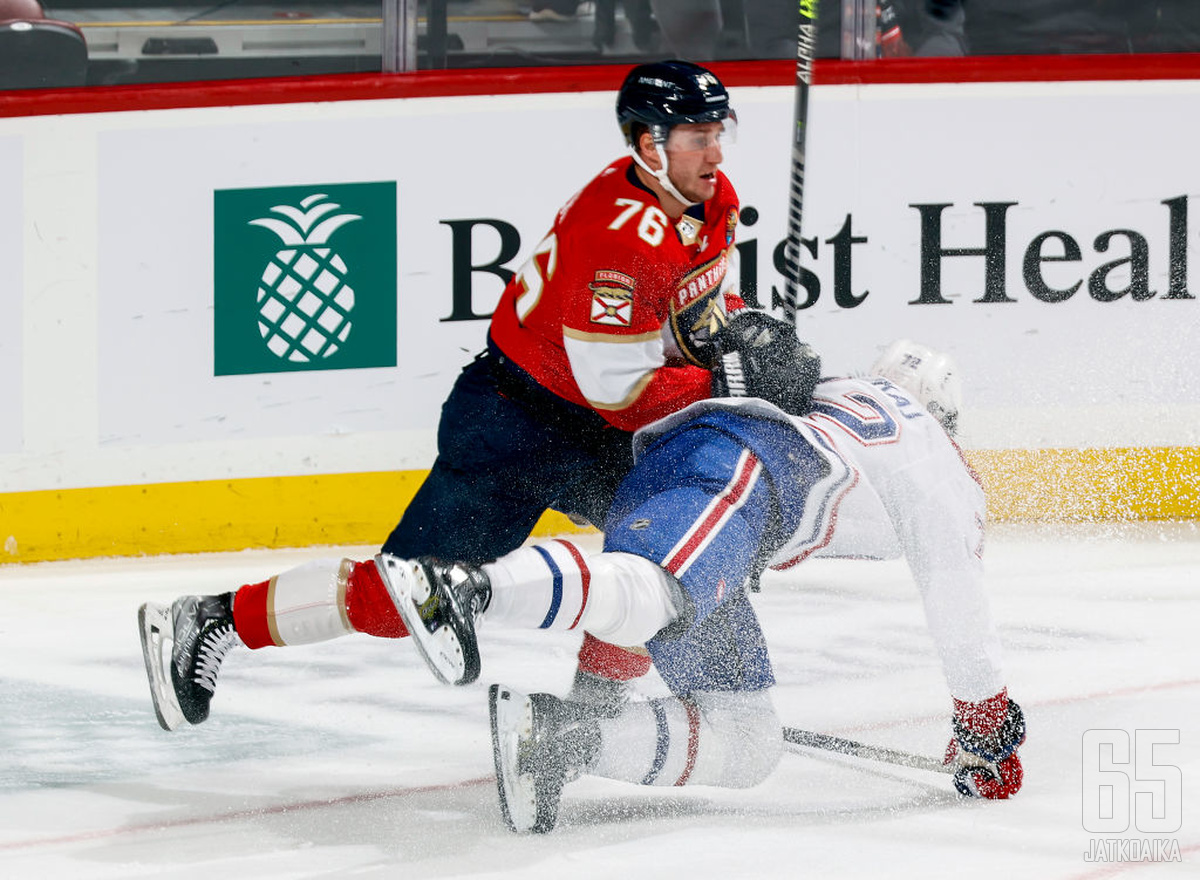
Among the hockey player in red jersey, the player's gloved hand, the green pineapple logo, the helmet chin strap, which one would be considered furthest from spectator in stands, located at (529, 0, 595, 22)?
the player's gloved hand

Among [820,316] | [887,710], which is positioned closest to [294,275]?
[820,316]

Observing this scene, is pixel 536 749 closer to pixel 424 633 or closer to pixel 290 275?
pixel 424 633

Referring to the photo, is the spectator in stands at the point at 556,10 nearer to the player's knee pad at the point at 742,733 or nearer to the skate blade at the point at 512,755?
the player's knee pad at the point at 742,733

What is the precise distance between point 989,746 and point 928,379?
0.53m

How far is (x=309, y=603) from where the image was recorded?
2.46 m

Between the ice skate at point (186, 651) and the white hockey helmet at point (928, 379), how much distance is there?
1.03 metres

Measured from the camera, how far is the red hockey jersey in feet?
8.57

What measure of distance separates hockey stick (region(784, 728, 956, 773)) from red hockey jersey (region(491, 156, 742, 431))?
54 centimetres

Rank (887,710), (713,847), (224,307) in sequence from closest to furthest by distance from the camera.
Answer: (713,847) < (887,710) < (224,307)

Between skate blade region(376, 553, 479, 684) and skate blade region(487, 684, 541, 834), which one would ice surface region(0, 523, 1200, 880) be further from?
skate blade region(376, 553, 479, 684)

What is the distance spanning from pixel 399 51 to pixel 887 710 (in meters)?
2.32

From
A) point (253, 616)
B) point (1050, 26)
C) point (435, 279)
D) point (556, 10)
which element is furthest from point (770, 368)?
point (1050, 26)

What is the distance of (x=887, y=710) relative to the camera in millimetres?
3049

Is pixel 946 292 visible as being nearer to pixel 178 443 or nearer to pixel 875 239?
pixel 875 239
